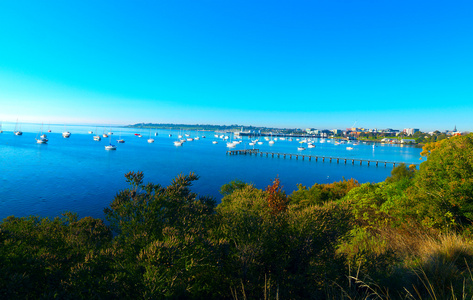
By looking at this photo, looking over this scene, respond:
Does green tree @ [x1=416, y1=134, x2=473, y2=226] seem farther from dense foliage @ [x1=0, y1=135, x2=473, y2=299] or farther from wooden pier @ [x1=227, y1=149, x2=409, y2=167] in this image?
wooden pier @ [x1=227, y1=149, x2=409, y2=167]

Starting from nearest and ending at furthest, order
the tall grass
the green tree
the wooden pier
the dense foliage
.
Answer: the dense foliage
the tall grass
the green tree
the wooden pier

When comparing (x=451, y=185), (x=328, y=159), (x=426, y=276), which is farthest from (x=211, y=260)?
(x=328, y=159)

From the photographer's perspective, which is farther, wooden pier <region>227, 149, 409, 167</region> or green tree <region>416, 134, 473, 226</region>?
wooden pier <region>227, 149, 409, 167</region>

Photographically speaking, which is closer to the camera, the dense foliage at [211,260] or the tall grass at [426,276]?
the dense foliage at [211,260]

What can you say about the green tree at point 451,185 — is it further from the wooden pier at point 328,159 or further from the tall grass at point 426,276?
the wooden pier at point 328,159

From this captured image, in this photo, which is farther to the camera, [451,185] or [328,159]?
[328,159]

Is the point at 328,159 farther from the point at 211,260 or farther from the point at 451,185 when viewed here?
the point at 211,260

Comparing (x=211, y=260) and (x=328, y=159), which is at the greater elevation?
(x=211, y=260)

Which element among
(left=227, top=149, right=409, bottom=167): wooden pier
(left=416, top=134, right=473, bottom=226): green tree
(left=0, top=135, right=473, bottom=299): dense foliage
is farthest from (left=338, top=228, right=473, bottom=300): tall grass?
(left=227, top=149, right=409, bottom=167): wooden pier

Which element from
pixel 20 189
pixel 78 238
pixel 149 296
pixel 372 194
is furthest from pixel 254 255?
pixel 20 189

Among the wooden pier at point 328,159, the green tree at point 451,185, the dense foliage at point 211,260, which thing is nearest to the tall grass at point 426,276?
the dense foliage at point 211,260

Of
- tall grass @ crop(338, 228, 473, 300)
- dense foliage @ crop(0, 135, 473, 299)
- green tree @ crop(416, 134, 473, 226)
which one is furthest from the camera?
green tree @ crop(416, 134, 473, 226)
